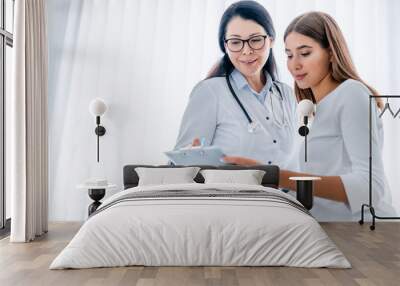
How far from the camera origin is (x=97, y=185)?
686 centimetres

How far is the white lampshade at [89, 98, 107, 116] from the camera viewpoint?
725 centimetres

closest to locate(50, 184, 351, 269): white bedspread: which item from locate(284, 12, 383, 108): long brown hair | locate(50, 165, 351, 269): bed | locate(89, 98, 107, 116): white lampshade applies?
locate(50, 165, 351, 269): bed

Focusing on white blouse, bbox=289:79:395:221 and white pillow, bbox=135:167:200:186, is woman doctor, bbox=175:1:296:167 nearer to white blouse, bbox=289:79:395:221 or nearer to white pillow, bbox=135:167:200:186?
white blouse, bbox=289:79:395:221

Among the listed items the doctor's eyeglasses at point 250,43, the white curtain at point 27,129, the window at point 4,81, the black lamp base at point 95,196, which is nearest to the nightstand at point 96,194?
the black lamp base at point 95,196

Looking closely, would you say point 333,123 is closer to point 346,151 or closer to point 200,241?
point 346,151

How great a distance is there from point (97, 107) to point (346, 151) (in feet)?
10.4

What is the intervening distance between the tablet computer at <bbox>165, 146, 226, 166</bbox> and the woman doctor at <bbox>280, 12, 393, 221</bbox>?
0.85 metres

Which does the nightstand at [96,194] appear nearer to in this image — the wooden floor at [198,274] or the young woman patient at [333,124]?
the wooden floor at [198,274]

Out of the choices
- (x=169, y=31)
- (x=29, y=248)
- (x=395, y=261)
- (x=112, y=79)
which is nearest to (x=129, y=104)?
(x=112, y=79)

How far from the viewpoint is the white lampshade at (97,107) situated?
725 centimetres

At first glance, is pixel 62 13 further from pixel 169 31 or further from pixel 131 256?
pixel 131 256

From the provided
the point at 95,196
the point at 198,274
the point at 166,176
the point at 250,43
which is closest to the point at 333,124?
the point at 250,43

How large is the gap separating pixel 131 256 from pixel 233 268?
801mm

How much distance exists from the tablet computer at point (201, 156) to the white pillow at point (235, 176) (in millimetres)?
484
